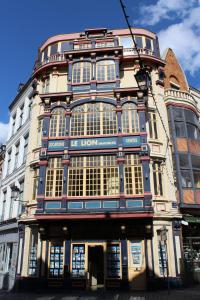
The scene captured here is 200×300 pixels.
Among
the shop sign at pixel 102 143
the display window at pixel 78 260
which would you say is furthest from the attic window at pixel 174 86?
the display window at pixel 78 260

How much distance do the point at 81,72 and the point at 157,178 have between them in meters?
8.85

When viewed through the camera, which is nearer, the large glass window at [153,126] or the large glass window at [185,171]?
the large glass window at [185,171]

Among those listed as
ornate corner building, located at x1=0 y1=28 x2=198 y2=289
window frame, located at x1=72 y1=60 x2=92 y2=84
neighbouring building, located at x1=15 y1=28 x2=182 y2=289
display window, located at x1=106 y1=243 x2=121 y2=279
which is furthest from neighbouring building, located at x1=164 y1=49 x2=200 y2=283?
window frame, located at x1=72 y1=60 x2=92 y2=84

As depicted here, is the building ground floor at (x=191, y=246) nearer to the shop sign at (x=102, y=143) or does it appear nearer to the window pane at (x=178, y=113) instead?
the shop sign at (x=102, y=143)

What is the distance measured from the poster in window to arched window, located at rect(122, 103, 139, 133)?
6659 millimetres

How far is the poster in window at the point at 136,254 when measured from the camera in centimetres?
1588

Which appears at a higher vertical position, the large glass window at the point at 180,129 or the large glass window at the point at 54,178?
the large glass window at the point at 180,129

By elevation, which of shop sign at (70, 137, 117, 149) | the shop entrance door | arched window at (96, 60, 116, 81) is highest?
arched window at (96, 60, 116, 81)

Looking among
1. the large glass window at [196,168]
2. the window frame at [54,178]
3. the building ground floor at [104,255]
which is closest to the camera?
the building ground floor at [104,255]

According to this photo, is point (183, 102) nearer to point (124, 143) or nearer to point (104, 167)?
point (124, 143)

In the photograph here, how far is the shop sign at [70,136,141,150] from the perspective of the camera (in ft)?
58.3

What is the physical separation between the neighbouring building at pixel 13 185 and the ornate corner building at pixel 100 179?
118cm

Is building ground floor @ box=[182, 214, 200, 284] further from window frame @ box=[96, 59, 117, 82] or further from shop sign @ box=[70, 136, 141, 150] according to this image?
window frame @ box=[96, 59, 117, 82]

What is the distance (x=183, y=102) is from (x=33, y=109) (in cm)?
1072
